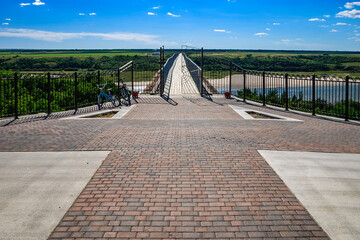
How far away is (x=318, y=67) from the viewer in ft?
266

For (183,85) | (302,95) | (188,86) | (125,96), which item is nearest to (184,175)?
(125,96)

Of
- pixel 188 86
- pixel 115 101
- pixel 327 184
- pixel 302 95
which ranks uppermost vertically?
pixel 188 86

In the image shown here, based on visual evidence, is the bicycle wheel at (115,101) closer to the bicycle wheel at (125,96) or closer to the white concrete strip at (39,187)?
the bicycle wheel at (125,96)

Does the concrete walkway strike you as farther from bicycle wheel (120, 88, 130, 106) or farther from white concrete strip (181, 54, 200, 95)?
bicycle wheel (120, 88, 130, 106)

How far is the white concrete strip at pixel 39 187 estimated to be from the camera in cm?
401

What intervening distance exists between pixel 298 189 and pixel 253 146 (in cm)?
257

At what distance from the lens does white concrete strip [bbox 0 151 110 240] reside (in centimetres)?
401

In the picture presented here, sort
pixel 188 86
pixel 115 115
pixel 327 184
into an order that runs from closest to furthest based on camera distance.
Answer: pixel 327 184 → pixel 115 115 → pixel 188 86

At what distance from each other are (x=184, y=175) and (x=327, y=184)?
2280 mm

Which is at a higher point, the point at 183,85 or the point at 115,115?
the point at 183,85

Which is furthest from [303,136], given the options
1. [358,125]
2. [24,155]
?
[24,155]

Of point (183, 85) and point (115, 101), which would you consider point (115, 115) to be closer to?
point (115, 101)

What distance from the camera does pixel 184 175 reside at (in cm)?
566

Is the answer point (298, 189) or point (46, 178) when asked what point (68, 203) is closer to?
point (46, 178)
